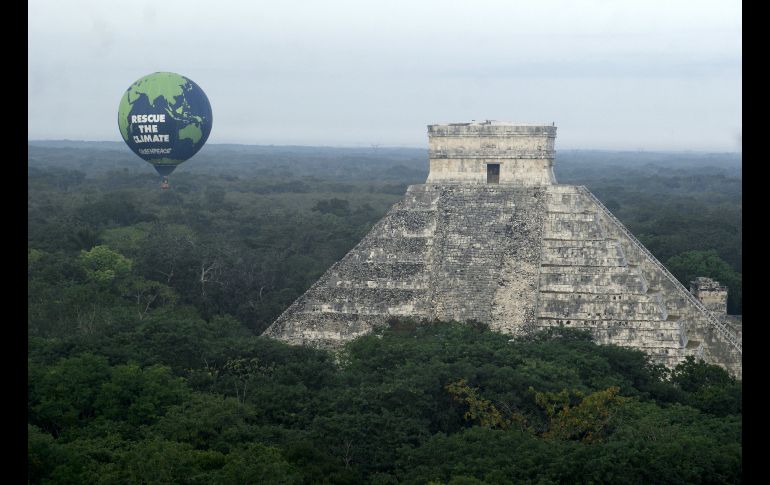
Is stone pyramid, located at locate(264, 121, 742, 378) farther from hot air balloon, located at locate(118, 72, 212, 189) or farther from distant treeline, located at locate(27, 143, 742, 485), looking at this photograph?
hot air balloon, located at locate(118, 72, 212, 189)

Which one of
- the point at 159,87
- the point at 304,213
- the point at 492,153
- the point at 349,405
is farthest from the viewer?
the point at 304,213

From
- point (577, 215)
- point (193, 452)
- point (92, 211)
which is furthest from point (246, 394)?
point (92, 211)

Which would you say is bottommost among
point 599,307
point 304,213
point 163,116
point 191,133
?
point 599,307

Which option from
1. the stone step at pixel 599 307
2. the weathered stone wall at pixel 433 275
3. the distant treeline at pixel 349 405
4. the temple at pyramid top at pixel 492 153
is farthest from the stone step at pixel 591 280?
the temple at pyramid top at pixel 492 153

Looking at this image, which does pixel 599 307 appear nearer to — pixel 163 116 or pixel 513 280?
pixel 513 280

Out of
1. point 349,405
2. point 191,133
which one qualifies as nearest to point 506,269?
point 349,405

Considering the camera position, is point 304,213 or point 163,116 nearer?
point 163,116

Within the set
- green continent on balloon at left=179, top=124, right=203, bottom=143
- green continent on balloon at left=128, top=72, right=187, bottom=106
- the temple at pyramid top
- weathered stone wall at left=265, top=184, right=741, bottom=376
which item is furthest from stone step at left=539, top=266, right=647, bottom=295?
green continent on balloon at left=128, top=72, right=187, bottom=106
